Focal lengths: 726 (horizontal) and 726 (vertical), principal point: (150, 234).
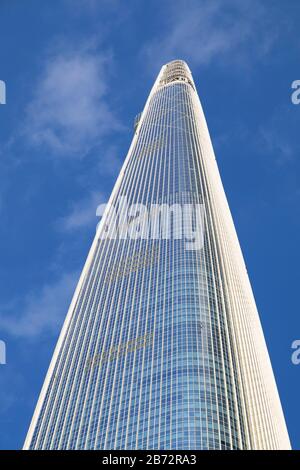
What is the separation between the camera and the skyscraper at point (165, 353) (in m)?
128

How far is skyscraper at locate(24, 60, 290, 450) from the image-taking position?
128 meters

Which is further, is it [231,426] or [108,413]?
[108,413]

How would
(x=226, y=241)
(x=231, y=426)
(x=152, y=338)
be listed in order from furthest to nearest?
(x=226, y=241) → (x=152, y=338) → (x=231, y=426)

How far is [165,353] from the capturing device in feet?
461

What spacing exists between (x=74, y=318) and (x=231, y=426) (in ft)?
217

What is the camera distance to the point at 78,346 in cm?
16788
